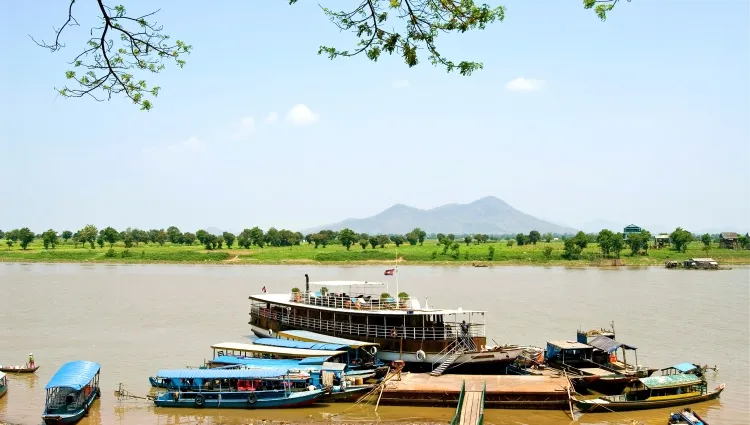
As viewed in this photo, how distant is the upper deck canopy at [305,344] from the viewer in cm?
2411

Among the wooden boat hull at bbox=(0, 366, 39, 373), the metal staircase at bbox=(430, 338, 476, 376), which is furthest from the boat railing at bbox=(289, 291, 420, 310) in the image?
the wooden boat hull at bbox=(0, 366, 39, 373)

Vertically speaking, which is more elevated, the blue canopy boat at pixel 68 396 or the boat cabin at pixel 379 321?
the boat cabin at pixel 379 321

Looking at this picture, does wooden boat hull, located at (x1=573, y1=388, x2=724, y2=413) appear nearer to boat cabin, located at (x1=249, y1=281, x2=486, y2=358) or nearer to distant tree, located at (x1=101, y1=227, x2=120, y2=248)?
boat cabin, located at (x1=249, y1=281, x2=486, y2=358)

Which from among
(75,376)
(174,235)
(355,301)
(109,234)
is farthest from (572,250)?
(174,235)

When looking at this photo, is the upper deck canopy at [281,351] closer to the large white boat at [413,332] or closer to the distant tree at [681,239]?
the large white boat at [413,332]

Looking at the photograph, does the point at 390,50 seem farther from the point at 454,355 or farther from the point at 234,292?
the point at 234,292

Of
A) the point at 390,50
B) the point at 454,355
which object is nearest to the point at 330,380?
the point at 454,355

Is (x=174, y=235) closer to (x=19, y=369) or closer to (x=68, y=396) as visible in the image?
(x=19, y=369)

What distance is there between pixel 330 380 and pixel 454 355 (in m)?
A: 4.82

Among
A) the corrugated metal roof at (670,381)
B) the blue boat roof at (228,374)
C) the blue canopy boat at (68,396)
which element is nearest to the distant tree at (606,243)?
the corrugated metal roof at (670,381)

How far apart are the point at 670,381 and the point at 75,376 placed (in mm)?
19932

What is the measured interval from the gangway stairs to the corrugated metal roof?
6.02 meters

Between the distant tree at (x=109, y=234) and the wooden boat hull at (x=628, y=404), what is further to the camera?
the distant tree at (x=109, y=234)

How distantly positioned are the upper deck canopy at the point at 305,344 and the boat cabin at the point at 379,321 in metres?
1.27
